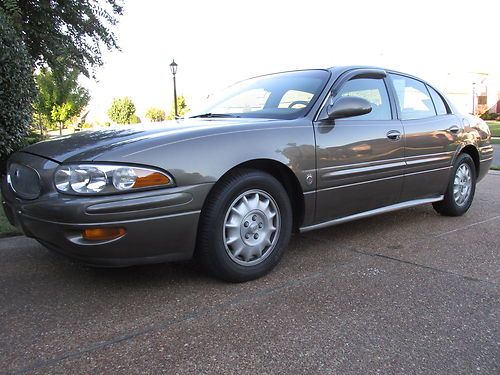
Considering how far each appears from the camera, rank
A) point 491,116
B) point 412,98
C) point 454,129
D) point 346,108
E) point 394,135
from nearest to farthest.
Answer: point 346,108 → point 394,135 → point 412,98 → point 454,129 → point 491,116

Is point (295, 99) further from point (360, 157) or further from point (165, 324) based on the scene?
point (165, 324)

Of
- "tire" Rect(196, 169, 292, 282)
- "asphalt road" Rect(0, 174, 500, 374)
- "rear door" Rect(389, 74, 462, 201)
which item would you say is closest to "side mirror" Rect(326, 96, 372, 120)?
"tire" Rect(196, 169, 292, 282)

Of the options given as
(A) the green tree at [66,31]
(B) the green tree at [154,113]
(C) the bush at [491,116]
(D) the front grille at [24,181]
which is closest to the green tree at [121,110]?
(B) the green tree at [154,113]

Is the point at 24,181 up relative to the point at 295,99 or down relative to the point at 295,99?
down

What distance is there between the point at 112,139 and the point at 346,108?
1.70 m

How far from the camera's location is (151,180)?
106 inches

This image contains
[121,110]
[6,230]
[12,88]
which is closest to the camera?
[6,230]

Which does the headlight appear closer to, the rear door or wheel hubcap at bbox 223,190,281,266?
wheel hubcap at bbox 223,190,281,266

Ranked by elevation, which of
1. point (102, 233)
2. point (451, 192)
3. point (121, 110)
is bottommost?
point (451, 192)

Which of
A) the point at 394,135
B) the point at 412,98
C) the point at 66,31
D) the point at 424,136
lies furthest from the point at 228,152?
the point at 66,31

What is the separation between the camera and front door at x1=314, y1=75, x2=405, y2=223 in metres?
3.55

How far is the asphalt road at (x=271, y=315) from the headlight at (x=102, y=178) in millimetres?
721

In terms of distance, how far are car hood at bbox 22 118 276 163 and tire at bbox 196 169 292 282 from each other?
355 mm

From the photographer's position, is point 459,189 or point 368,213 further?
point 459,189
